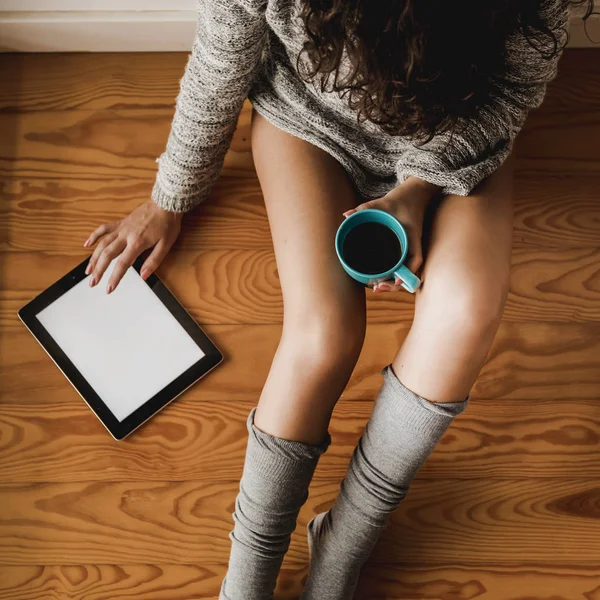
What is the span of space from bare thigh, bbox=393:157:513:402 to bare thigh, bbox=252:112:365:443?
0.07 meters

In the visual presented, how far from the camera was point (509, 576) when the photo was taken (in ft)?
2.83

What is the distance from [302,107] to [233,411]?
0.44 m

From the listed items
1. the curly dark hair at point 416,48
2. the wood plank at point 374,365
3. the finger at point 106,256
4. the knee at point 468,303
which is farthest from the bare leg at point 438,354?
the finger at point 106,256

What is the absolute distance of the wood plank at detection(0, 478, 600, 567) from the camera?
0.86 meters

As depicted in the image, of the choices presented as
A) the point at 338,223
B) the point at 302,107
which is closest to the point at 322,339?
the point at 338,223

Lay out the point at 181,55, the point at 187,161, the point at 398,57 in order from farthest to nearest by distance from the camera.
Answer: the point at 181,55 → the point at 187,161 → the point at 398,57

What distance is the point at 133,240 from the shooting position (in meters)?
0.91

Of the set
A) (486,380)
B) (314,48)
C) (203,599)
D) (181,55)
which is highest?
(314,48)

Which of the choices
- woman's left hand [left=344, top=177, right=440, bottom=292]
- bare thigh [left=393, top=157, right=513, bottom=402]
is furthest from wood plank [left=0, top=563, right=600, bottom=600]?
woman's left hand [left=344, top=177, right=440, bottom=292]

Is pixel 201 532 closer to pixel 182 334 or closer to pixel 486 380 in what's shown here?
pixel 182 334

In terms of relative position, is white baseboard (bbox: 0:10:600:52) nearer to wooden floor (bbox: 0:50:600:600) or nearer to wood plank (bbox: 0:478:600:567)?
wooden floor (bbox: 0:50:600:600)

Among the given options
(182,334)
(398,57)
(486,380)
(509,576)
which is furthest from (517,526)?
(398,57)

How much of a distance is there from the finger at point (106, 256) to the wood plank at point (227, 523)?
0.30m

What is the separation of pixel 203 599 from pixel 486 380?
20.1 inches
